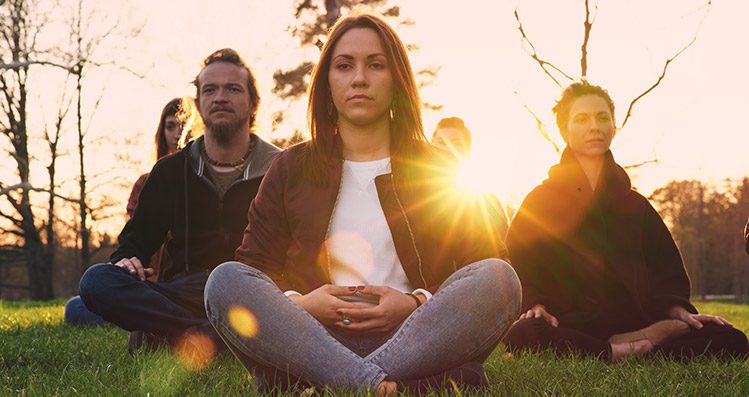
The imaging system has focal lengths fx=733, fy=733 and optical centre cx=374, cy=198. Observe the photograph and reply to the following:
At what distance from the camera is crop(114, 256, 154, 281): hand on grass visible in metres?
4.88

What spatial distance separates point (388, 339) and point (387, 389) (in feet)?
1.19

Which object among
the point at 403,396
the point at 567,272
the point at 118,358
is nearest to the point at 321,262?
the point at 403,396

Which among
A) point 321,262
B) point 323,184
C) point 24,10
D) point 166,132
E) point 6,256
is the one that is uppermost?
point 24,10

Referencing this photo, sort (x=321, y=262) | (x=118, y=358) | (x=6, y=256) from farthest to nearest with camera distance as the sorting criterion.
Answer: (x=6, y=256), (x=118, y=358), (x=321, y=262)

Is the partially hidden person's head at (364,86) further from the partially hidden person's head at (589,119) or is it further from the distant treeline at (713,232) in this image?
the distant treeline at (713,232)

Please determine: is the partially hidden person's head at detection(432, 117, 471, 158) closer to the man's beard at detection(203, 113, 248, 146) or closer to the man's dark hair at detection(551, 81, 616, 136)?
the man's dark hair at detection(551, 81, 616, 136)

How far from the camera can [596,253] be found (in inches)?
207

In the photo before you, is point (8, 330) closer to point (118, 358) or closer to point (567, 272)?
point (118, 358)

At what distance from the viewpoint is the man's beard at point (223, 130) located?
17.9 ft

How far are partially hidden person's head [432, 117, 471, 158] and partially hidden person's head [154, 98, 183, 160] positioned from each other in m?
2.93

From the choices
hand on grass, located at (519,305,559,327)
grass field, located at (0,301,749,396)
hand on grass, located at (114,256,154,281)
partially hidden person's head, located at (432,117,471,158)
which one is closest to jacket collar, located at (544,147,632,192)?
hand on grass, located at (519,305,559,327)

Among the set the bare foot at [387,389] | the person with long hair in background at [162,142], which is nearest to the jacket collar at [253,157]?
the person with long hair in background at [162,142]

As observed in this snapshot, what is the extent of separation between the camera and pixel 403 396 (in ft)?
8.96

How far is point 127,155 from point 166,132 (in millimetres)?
16148
